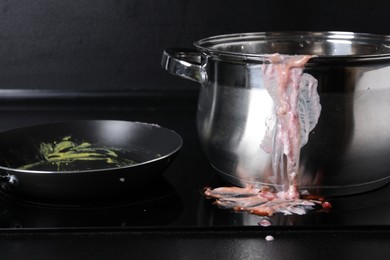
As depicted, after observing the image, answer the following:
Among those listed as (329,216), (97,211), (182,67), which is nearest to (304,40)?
(182,67)

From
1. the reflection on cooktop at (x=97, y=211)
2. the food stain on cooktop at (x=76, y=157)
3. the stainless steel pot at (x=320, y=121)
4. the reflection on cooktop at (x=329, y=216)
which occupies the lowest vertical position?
the reflection on cooktop at (x=97, y=211)

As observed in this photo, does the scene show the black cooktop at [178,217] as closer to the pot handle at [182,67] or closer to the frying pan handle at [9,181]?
the frying pan handle at [9,181]

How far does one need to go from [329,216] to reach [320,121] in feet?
0.40

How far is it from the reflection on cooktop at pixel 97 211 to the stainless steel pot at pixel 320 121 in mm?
110

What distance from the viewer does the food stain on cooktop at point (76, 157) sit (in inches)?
38.7

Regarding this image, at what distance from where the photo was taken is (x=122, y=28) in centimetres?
134

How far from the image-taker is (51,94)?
137 centimetres

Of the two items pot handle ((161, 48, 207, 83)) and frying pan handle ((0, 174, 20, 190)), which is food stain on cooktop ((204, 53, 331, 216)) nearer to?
pot handle ((161, 48, 207, 83))

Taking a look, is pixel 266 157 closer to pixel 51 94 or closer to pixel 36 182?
pixel 36 182

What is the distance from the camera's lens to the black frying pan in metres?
0.83

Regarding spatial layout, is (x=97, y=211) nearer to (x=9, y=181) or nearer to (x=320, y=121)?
(x=9, y=181)

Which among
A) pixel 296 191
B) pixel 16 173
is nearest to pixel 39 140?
pixel 16 173

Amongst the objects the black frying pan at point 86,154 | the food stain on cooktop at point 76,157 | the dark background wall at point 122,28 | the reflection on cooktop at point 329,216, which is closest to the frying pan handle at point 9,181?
the black frying pan at point 86,154

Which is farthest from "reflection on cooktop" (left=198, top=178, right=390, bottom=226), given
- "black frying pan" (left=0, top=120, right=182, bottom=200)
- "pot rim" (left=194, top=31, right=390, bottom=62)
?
"pot rim" (left=194, top=31, right=390, bottom=62)
